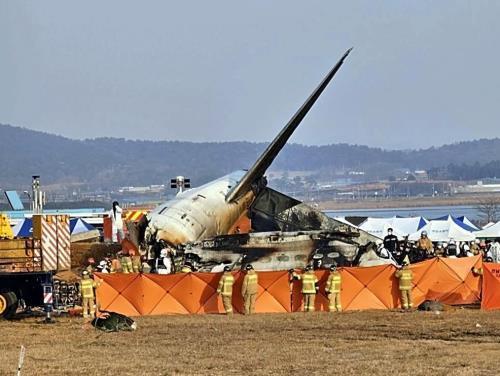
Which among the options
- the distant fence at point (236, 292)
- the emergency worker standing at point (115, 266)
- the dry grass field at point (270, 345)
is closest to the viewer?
the dry grass field at point (270, 345)

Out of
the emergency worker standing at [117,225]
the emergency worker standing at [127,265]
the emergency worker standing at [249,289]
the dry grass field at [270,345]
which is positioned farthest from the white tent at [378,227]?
the dry grass field at [270,345]

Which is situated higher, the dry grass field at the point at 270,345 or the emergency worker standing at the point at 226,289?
the emergency worker standing at the point at 226,289

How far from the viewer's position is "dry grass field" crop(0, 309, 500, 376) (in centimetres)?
1856

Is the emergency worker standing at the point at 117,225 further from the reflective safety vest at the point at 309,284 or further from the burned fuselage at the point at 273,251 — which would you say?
the reflective safety vest at the point at 309,284

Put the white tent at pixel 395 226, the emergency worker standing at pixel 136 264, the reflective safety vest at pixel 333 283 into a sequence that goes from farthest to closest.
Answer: the white tent at pixel 395 226 < the emergency worker standing at pixel 136 264 < the reflective safety vest at pixel 333 283

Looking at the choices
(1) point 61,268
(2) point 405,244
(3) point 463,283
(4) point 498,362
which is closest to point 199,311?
(1) point 61,268

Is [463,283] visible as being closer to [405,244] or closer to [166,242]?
[405,244]

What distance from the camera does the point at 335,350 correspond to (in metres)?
20.8

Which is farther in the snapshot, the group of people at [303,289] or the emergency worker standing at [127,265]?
the emergency worker standing at [127,265]

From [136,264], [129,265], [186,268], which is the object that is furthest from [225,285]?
[129,265]

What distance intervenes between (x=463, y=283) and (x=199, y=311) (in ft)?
26.6

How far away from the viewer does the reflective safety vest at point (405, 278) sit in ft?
96.4

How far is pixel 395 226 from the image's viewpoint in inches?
2576

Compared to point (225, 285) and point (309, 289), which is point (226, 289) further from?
point (309, 289)
